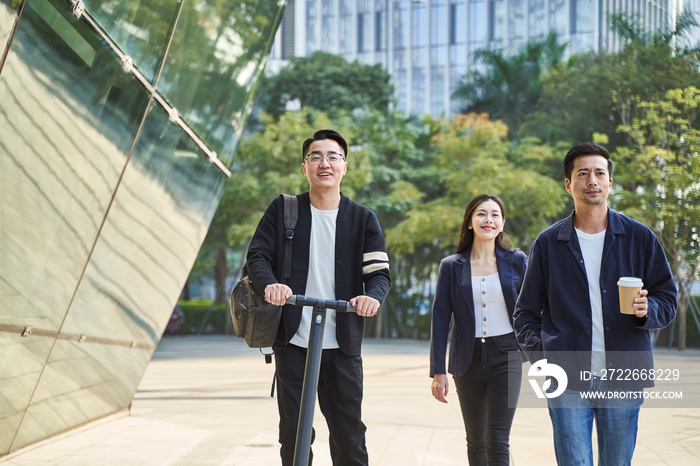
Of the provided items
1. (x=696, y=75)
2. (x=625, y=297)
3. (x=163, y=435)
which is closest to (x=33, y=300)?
(x=163, y=435)

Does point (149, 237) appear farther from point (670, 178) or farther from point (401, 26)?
point (401, 26)

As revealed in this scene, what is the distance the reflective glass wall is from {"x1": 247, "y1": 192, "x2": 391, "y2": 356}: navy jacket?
149 centimetres

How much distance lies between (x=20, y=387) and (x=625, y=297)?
3989mm

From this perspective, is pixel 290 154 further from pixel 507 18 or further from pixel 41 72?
pixel 507 18

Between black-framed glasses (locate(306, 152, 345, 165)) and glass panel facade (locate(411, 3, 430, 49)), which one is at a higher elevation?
glass panel facade (locate(411, 3, 430, 49))

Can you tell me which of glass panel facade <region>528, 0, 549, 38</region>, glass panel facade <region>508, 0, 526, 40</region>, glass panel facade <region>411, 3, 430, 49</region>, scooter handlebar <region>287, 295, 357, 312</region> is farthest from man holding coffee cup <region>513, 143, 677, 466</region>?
glass panel facade <region>411, 3, 430, 49</region>

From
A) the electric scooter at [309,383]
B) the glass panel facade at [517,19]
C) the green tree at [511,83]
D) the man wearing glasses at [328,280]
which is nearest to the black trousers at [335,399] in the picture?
the man wearing glasses at [328,280]

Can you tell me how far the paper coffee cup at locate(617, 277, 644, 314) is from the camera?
3.05 metres

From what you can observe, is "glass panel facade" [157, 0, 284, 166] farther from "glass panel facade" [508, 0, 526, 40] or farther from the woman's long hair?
"glass panel facade" [508, 0, 526, 40]

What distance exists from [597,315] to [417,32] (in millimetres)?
49427

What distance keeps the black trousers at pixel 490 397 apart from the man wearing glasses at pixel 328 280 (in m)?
0.89

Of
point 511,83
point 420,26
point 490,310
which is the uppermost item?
point 420,26

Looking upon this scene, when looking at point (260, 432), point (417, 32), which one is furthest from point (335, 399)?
point (417, 32)

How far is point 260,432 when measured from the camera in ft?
25.6
